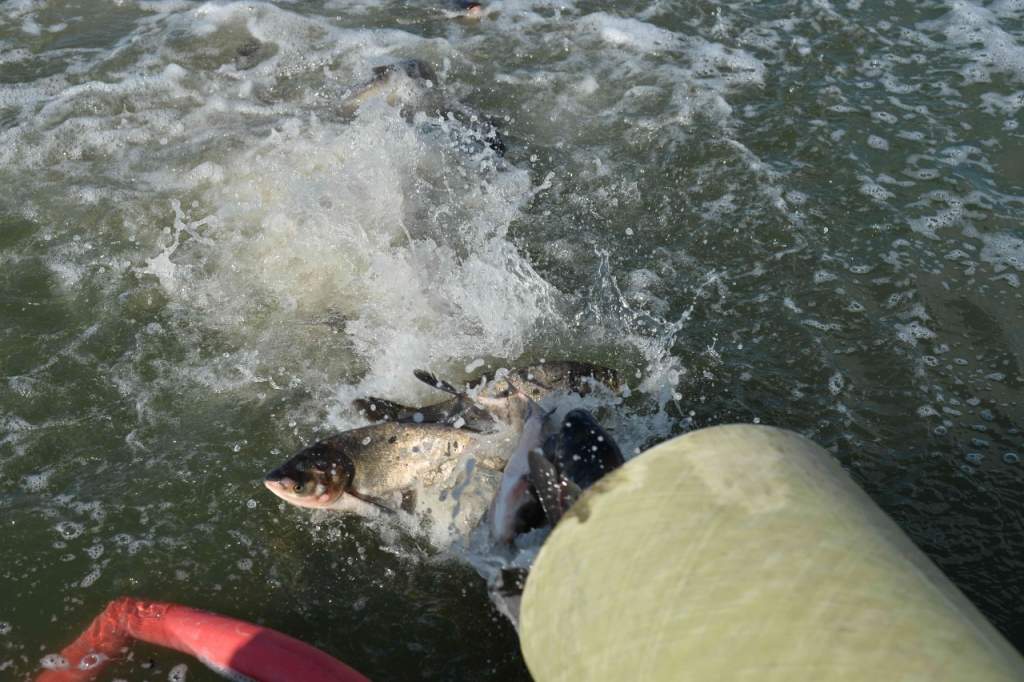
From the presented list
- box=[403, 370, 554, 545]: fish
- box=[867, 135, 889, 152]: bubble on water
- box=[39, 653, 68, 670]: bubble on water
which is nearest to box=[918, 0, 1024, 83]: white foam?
box=[867, 135, 889, 152]: bubble on water

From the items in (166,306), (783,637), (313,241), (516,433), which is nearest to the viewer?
(783,637)

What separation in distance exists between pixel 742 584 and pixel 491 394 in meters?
2.21

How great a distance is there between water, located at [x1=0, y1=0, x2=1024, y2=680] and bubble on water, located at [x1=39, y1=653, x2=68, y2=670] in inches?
1.4

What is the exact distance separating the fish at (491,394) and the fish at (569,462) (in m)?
0.59

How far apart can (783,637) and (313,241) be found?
4.35 meters

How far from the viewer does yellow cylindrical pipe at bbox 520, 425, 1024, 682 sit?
192 cm

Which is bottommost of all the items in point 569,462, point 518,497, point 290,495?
point 290,495

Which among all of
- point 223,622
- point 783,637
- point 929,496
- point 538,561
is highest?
point 783,637

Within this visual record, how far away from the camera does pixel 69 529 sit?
4.01 meters

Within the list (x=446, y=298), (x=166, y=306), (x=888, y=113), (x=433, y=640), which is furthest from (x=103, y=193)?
(x=888, y=113)

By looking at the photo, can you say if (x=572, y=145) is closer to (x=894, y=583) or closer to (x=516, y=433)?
(x=516, y=433)

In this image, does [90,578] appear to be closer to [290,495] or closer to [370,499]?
[290,495]

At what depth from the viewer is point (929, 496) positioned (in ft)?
13.8

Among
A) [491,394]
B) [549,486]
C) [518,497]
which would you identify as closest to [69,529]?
[491,394]
